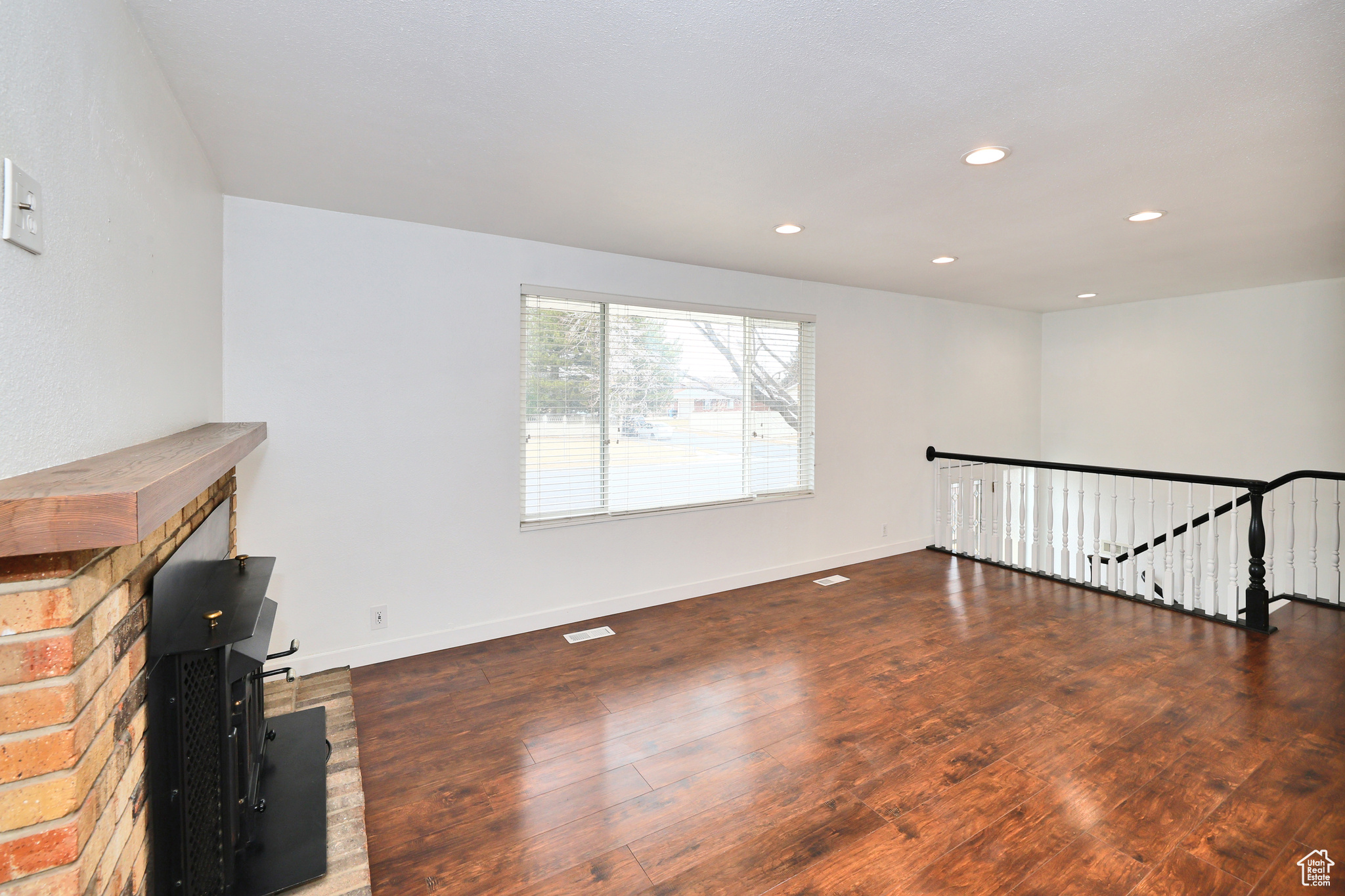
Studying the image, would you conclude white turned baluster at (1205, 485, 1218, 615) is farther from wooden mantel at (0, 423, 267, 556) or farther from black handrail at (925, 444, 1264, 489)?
wooden mantel at (0, 423, 267, 556)

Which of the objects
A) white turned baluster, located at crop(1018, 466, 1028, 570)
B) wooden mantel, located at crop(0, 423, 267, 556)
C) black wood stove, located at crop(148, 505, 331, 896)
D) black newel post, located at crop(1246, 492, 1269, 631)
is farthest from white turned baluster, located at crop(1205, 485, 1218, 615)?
wooden mantel, located at crop(0, 423, 267, 556)

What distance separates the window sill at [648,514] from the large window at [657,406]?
2cm

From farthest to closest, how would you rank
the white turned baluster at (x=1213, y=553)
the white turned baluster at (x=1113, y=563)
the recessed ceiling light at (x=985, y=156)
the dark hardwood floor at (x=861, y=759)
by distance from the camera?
the white turned baluster at (x=1113, y=563) < the white turned baluster at (x=1213, y=553) < the recessed ceiling light at (x=985, y=156) < the dark hardwood floor at (x=861, y=759)

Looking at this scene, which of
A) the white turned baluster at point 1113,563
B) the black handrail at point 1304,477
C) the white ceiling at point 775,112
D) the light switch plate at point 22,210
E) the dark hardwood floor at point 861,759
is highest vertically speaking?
the white ceiling at point 775,112

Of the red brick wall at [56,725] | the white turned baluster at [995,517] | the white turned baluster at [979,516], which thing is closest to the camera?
the red brick wall at [56,725]

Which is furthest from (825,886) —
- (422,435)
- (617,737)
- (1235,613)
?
(1235,613)

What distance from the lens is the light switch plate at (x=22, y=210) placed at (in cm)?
92

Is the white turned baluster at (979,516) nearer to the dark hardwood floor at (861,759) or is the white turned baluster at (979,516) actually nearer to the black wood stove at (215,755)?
the dark hardwood floor at (861,759)

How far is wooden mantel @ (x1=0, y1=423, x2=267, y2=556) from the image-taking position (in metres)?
0.78

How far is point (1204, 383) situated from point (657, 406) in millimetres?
5051

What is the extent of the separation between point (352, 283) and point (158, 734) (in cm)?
233

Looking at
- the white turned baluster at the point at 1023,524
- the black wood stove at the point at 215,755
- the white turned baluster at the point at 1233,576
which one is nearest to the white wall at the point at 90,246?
the black wood stove at the point at 215,755

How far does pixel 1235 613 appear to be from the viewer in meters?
3.89

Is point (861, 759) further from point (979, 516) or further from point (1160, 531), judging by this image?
point (1160, 531)
